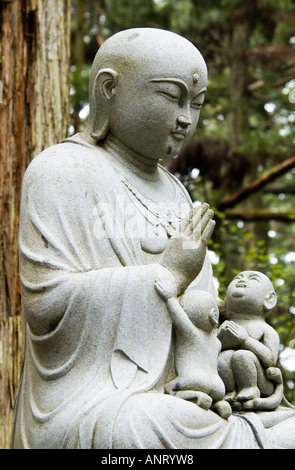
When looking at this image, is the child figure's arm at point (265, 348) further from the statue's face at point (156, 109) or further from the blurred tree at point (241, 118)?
the blurred tree at point (241, 118)

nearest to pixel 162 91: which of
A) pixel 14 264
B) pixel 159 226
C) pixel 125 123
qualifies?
pixel 125 123

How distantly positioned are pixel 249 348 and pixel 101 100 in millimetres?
1627

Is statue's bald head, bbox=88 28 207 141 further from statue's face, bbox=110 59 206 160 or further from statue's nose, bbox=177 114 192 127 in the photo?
statue's nose, bbox=177 114 192 127

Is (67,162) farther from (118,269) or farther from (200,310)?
(200,310)

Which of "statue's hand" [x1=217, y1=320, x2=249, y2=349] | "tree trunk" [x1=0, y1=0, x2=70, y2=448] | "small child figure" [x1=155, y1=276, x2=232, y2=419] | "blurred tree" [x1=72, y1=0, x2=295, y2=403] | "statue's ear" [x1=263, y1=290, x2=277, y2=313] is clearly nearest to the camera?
"small child figure" [x1=155, y1=276, x2=232, y2=419]

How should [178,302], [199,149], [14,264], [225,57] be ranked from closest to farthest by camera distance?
[178,302] → [14,264] → [199,149] → [225,57]

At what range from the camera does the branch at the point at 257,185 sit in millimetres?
12859

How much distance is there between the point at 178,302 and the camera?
5758mm

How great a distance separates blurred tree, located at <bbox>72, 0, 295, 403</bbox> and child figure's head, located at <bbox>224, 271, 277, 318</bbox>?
4.81 m

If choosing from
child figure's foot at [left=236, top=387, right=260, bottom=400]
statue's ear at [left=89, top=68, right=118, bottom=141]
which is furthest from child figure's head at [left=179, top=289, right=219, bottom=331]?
statue's ear at [left=89, top=68, right=118, bottom=141]

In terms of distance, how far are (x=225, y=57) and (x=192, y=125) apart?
9.92m

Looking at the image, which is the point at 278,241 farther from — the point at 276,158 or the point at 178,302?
the point at 178,302

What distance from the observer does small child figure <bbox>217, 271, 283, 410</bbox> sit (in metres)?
6.01

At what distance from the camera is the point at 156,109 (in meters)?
6.18
